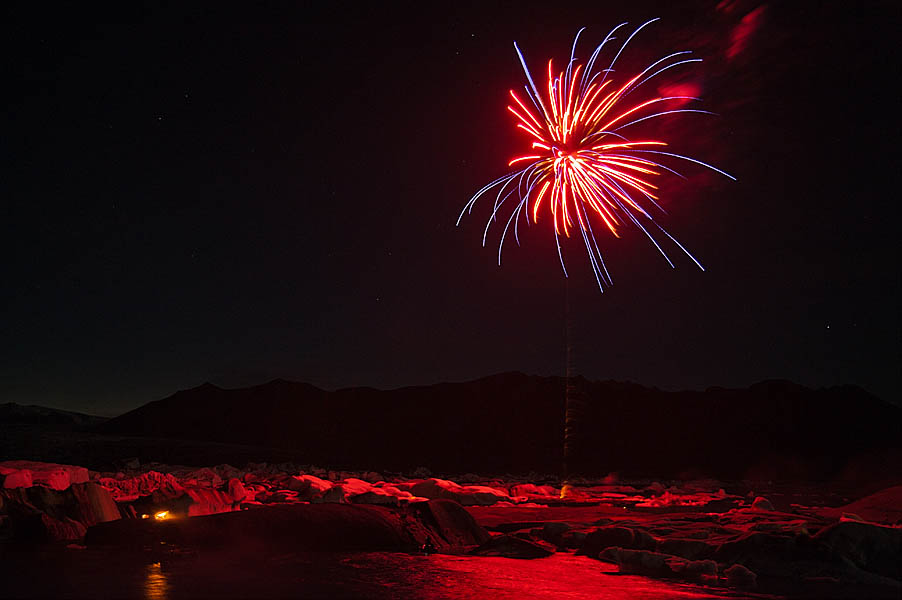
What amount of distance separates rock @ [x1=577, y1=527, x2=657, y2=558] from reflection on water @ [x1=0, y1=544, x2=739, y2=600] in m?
0.79

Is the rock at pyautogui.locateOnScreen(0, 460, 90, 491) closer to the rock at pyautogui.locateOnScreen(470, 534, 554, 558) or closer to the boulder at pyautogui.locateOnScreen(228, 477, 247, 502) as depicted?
the boulder at pyautogui.locateOnScreen(228, 477, 247, 502)

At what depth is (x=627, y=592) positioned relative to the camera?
1016cm

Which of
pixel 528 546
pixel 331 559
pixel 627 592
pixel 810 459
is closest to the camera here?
pixel 627 592

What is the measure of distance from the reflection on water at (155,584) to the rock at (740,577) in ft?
28.2

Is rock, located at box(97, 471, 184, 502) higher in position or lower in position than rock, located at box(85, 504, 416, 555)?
higher

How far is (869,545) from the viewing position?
10.8 metres

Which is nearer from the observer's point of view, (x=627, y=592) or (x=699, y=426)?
(x=627, y=592)

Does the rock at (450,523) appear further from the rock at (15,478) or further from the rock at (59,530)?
the rock at (15,478)

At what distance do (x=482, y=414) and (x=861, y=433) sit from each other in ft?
120

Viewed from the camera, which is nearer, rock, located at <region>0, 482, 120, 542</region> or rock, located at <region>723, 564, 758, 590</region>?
rock, located at <region>723, 564, 758, 590</region>

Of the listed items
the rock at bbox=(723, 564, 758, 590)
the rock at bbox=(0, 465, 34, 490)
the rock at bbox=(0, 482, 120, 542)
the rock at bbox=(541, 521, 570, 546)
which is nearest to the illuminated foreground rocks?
the rock at bbox=(0, 482, 120, 542)

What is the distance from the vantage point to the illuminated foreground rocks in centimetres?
1419

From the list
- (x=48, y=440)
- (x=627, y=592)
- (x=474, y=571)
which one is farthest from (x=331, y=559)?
(x=48, y=440)

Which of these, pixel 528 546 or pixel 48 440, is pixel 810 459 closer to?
pixel 528 546
